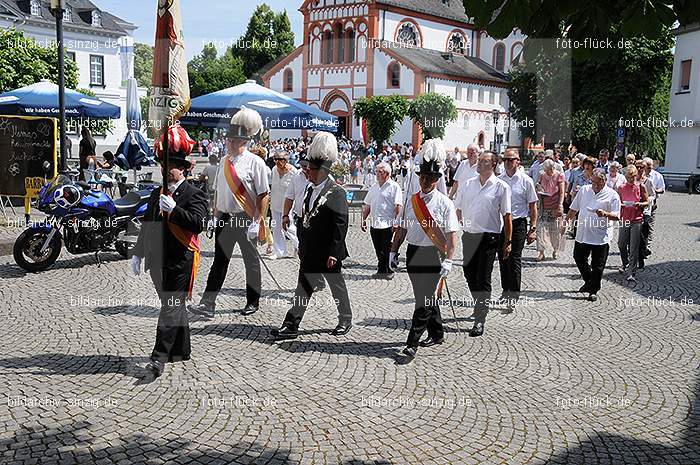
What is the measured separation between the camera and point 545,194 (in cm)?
1238

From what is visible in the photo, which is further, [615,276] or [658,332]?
[615,276]

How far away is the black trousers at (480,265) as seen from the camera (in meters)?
7.21

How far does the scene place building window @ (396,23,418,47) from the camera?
61997mm

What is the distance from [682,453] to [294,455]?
2599 mm

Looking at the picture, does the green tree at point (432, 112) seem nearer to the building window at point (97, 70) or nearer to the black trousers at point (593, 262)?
the building window at point (97, 70)

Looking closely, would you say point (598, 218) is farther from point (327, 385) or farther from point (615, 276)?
point (327, 385)

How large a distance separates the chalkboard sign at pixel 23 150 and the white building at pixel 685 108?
3406 centimetres

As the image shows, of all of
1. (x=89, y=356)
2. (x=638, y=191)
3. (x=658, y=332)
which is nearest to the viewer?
(x=89, y=356)

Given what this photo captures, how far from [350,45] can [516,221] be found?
54.6m

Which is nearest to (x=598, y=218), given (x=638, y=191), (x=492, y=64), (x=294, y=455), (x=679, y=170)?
(x=638, y=191)

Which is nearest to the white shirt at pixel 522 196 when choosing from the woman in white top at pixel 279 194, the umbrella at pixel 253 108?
the woman in white top at pixel 279 194

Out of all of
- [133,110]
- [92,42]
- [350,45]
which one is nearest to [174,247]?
[133,110]

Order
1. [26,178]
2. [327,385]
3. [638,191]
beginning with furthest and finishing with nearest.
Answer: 1. [26,178]
2. [638,191]
3. [327,385]

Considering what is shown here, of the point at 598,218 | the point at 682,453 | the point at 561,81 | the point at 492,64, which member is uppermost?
the point at 492,64
